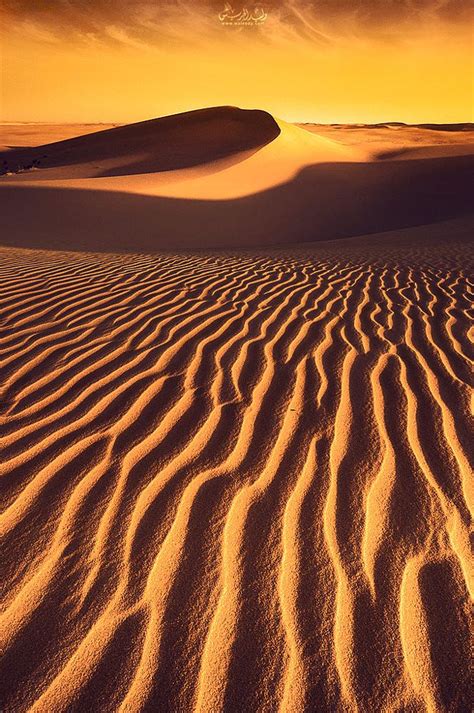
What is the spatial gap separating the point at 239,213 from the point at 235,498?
52.9ft

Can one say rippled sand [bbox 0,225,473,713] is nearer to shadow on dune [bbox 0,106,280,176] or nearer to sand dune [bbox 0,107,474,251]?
sand dune [bbox 0,107,474,251]

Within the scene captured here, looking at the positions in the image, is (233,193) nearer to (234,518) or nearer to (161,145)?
(161,145)

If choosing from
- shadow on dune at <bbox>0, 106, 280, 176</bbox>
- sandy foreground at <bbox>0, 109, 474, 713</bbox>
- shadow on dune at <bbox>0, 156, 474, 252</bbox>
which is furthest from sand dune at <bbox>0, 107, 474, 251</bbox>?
sandy foreground at <bbox>0, 109, 474, 713</bbox>

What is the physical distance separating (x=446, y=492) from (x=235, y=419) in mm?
1137

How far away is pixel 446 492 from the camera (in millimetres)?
2207

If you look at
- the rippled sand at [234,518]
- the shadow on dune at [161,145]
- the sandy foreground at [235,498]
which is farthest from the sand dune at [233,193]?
the rippled sand at [234,518]

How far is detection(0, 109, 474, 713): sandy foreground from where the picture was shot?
59.1 inches

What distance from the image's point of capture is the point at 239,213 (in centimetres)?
1727

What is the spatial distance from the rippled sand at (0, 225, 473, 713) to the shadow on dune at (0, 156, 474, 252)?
837 centimetres

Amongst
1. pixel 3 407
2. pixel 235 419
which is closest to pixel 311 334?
pixel 235 419

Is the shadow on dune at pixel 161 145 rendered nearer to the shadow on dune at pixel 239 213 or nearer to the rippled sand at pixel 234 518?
the shadow on dune at pixel 239 213

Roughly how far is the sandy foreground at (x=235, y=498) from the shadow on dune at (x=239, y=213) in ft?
25.0

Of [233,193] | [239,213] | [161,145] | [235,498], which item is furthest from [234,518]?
[161,145]

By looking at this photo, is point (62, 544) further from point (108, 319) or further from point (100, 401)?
point (108, 319)
